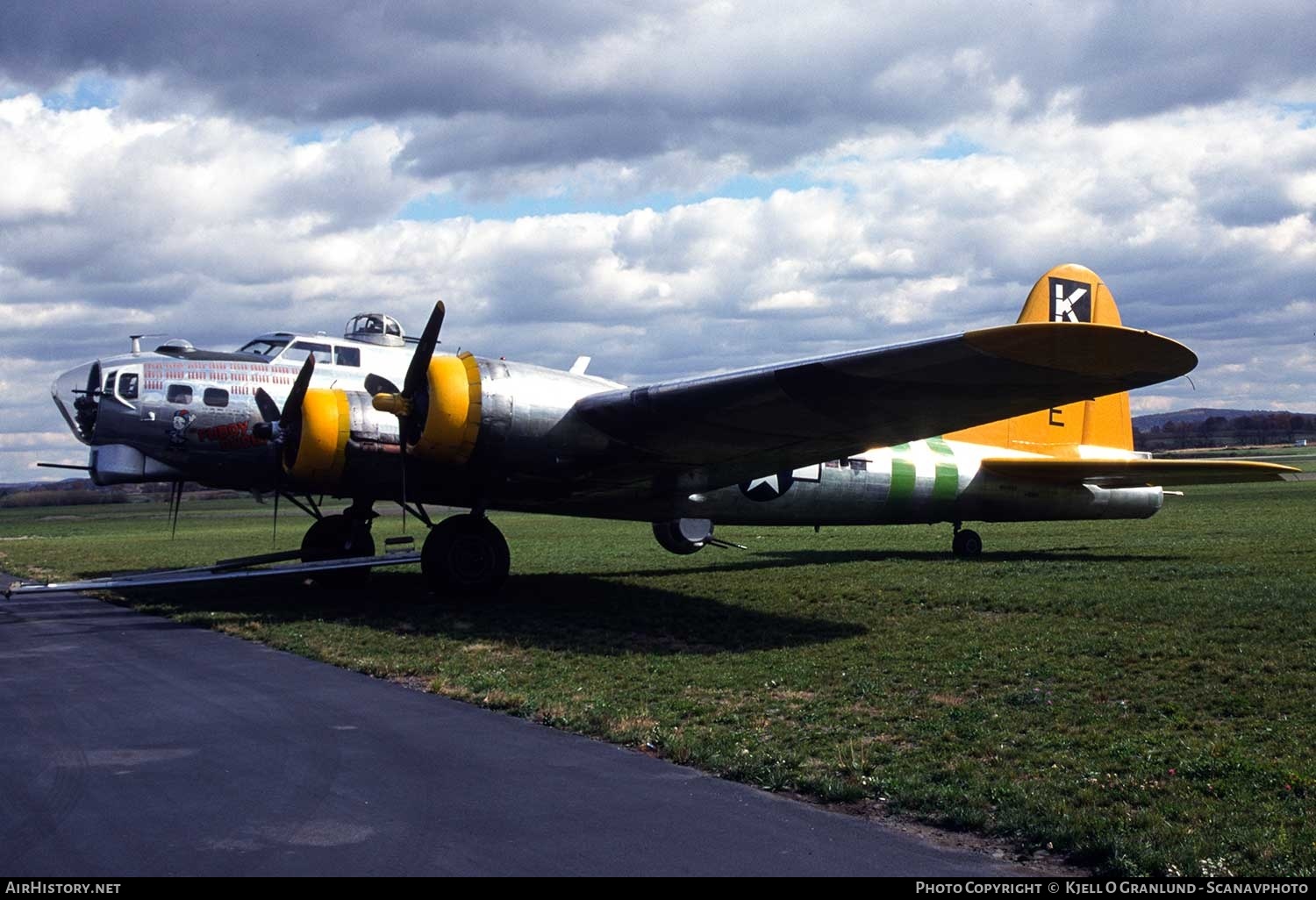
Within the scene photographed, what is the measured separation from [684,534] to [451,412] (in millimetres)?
6225

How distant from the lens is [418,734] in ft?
22.6

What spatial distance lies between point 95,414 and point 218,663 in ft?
17.9

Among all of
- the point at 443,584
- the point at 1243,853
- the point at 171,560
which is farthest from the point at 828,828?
the point at 171,560

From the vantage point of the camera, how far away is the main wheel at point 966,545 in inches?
719

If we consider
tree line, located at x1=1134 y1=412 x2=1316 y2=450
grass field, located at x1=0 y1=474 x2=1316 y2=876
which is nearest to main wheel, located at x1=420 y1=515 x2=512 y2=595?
grass field, located at x1=0 y1=474 x2=1316 y2=876

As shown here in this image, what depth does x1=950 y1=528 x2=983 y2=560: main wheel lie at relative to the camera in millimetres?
18250

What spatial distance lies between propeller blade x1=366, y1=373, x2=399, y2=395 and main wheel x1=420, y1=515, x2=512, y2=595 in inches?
82.0

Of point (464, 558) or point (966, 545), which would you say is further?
point (966, 545)

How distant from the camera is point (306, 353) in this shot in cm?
1411

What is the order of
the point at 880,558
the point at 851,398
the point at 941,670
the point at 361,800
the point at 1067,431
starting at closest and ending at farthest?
1. the point at 361,800
2. the point at 941,670
3. the point at 851,398
4. the point at 880,558
5. the point at 1067,431

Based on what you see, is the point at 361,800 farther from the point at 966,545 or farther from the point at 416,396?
the point at 966,545

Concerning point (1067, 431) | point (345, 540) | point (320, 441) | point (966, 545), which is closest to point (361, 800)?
point (320, 441)

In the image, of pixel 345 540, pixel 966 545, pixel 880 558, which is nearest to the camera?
pixel 345 540

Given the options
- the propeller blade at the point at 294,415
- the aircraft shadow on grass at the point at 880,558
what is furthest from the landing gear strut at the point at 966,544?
the propeller blade at the point at 294,415
